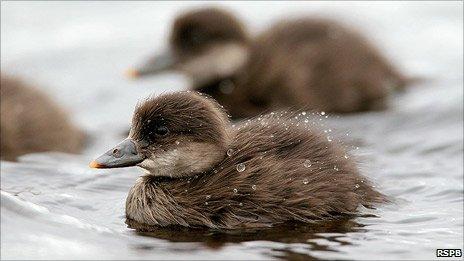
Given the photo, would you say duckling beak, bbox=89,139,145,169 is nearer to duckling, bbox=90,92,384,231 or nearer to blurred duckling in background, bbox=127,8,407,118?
duckling, bbox=90,92,384,231

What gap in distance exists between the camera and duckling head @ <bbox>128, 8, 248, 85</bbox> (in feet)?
35.6

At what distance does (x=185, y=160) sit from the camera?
6.36 m

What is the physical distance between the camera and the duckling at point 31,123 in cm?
872

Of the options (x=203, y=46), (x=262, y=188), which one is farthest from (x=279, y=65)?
(x=262, y=188)

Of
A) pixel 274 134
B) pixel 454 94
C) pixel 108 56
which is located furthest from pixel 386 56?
pixel 274 134

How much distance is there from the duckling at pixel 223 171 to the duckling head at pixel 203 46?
4352 millimetres

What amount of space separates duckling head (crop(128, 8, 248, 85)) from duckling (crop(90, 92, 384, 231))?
435 centimetres

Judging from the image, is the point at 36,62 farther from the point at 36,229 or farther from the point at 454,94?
the point at 36,229

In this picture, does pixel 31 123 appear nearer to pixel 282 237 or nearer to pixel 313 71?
pixel 313 71

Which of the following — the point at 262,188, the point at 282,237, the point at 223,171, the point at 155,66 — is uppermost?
the point at 155,66

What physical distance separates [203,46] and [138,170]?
337 cm

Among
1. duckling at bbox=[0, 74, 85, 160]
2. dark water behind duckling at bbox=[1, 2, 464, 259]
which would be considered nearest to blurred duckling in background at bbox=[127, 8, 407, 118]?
dark water behind duckling at bbox=[1, 2, 464, 259]

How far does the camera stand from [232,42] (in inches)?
430

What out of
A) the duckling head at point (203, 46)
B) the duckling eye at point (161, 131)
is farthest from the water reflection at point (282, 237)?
the duckling head at point (203, 46)
